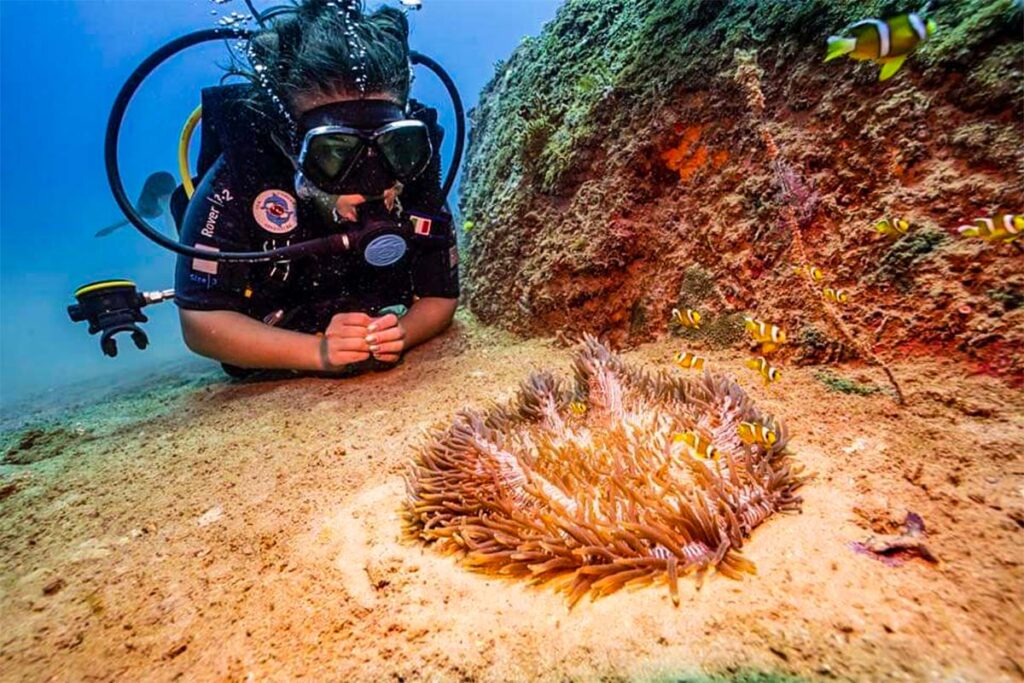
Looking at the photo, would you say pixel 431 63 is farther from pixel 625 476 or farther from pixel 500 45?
pixel 500 45

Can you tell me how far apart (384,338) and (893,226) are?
124 inches

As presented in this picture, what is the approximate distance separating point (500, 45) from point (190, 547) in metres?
91.3

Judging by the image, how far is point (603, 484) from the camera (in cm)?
164

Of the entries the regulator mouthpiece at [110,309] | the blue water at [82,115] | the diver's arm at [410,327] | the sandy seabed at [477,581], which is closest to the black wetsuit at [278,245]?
the diver's arm at [410,327]

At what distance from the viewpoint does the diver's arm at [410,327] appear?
142 inches

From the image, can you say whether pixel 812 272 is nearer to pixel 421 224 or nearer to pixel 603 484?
pixel 603 484

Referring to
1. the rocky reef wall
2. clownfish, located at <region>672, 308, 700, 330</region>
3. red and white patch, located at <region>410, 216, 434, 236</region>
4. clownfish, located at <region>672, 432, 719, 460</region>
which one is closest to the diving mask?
red and white patch, located at <region>410, 216, 434, 236</region>

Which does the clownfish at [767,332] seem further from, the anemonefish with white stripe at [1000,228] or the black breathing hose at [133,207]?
the black breathing hose at [133,207]

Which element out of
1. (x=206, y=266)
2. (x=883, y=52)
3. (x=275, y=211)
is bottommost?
(x=206, y=266)

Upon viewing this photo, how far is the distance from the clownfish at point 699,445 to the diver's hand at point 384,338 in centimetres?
248

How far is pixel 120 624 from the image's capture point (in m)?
1.47

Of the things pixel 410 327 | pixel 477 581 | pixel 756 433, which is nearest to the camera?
pixel 477 581

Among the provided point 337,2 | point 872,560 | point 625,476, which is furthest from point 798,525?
point 337,2

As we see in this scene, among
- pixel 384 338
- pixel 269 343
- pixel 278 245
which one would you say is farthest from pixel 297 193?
pixel 384 338
